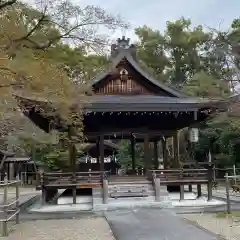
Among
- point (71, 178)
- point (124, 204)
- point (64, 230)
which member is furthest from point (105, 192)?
point (64, 230)

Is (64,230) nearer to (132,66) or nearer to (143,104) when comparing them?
(143,104)

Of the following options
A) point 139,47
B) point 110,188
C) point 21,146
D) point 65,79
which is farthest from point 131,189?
point 139,47

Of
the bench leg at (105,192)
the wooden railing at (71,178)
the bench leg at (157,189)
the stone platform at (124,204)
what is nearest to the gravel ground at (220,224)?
the stone platform at (124,204)

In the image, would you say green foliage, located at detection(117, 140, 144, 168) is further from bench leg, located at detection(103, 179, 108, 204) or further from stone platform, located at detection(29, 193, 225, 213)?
bench leg, located at detection(103, 179, 108, 204)

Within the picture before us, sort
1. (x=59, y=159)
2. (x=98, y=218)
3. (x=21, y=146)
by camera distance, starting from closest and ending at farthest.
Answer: (x=98, y=218) < (x=21, y=146) < (x=59, y=159)

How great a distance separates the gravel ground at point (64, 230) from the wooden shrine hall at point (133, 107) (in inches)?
212

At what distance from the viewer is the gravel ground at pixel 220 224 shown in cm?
988

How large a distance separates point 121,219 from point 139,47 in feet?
125

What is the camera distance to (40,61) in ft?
30.9

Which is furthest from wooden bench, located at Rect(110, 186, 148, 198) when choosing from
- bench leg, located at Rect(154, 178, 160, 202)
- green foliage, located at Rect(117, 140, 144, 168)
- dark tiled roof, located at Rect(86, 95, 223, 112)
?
green foliage, located at Rect(117, 140, 144, 168)

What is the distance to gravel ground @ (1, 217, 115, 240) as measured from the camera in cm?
1016

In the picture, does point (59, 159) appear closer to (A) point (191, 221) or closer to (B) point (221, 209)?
(B) point (221, 209)

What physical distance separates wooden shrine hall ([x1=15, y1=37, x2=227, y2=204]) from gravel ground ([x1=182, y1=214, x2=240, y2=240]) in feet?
17.9

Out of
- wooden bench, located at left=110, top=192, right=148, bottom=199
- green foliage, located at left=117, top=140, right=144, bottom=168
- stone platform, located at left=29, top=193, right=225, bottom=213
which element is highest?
green foliage, located at left=117, top=140, right=144, bottom=168
